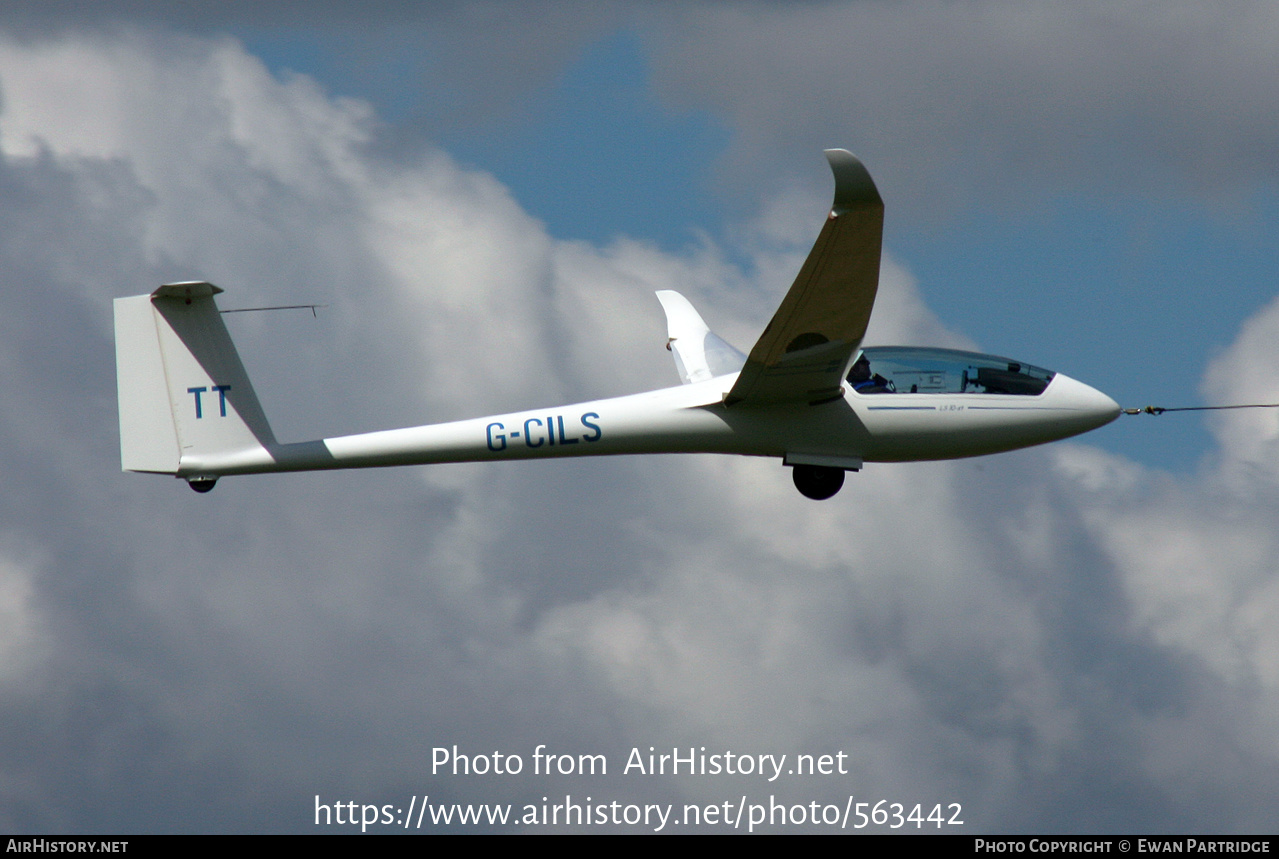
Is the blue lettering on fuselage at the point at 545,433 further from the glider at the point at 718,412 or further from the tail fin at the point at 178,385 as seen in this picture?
the tail fin at the point at 178,385

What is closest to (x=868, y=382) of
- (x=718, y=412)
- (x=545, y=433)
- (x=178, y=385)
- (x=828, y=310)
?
(x=718, y=412)

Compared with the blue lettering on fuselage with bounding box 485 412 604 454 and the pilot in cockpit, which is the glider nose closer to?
the pilot in cockpit

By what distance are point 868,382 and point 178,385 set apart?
31.4 ft

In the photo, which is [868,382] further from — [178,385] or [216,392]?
[178,385]

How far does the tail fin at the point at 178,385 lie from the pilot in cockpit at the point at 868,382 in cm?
820

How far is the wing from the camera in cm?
1738

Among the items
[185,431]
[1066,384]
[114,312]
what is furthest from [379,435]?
[1066,384]

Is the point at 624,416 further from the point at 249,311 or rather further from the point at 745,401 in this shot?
the point at 249,311

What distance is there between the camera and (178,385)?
66.9ft

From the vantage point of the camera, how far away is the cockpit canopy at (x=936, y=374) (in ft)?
70.3

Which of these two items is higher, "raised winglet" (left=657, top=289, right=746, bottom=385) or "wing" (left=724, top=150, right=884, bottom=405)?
"raised winglet" (left=657, top=289, right=746, bottom=385)

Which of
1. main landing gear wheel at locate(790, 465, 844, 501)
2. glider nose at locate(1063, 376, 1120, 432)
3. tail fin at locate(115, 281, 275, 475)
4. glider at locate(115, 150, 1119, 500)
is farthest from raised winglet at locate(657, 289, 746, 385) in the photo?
tail fin at locate(115, 281, 275, 475)

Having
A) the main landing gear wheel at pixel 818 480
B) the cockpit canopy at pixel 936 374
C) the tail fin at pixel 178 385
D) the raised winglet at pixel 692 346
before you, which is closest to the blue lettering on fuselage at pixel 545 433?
the tail fin at pixel 178 385

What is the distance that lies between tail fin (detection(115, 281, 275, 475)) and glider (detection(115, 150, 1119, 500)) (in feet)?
0.06
